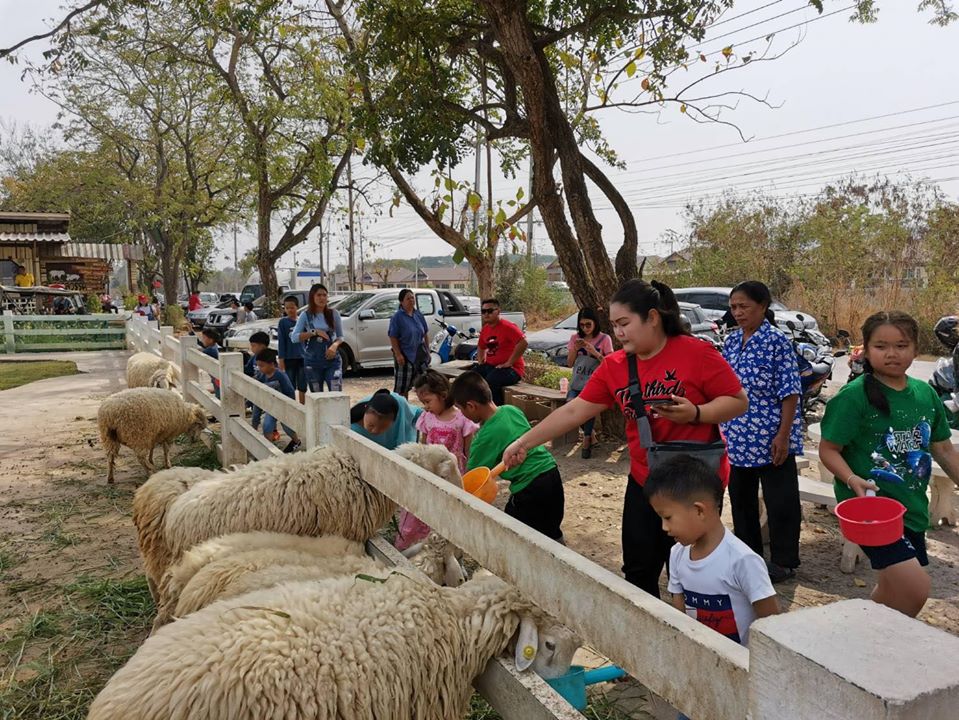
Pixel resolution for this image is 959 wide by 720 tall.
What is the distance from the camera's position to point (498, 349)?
8109mm

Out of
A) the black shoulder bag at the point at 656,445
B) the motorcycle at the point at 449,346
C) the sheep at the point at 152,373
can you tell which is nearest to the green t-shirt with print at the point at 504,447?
the black shoulder bag at the point at 656,445

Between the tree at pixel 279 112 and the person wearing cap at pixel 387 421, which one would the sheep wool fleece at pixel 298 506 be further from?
the tree at pixel 279 112

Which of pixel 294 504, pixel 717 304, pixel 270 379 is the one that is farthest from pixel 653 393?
pixel 717 304

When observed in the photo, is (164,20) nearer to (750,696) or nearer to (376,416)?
(376,416)

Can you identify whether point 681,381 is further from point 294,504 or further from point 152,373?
point 152,373

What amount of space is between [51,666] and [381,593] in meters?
2.12

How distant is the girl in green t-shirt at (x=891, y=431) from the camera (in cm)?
288

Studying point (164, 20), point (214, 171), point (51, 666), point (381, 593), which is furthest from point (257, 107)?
point (381, 593)

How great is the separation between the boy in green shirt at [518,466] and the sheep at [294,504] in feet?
→ 1.74

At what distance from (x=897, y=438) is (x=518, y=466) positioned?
1.87m

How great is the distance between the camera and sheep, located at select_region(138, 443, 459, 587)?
10.7ft

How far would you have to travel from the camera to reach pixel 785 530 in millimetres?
4336

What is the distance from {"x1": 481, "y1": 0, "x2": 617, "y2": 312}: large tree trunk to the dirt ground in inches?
74.5

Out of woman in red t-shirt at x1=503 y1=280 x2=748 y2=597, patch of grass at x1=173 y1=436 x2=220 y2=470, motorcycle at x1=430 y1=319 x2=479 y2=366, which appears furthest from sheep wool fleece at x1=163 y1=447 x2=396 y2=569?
motorcycle at x1=430 y1=319 x2=479 y2=366
